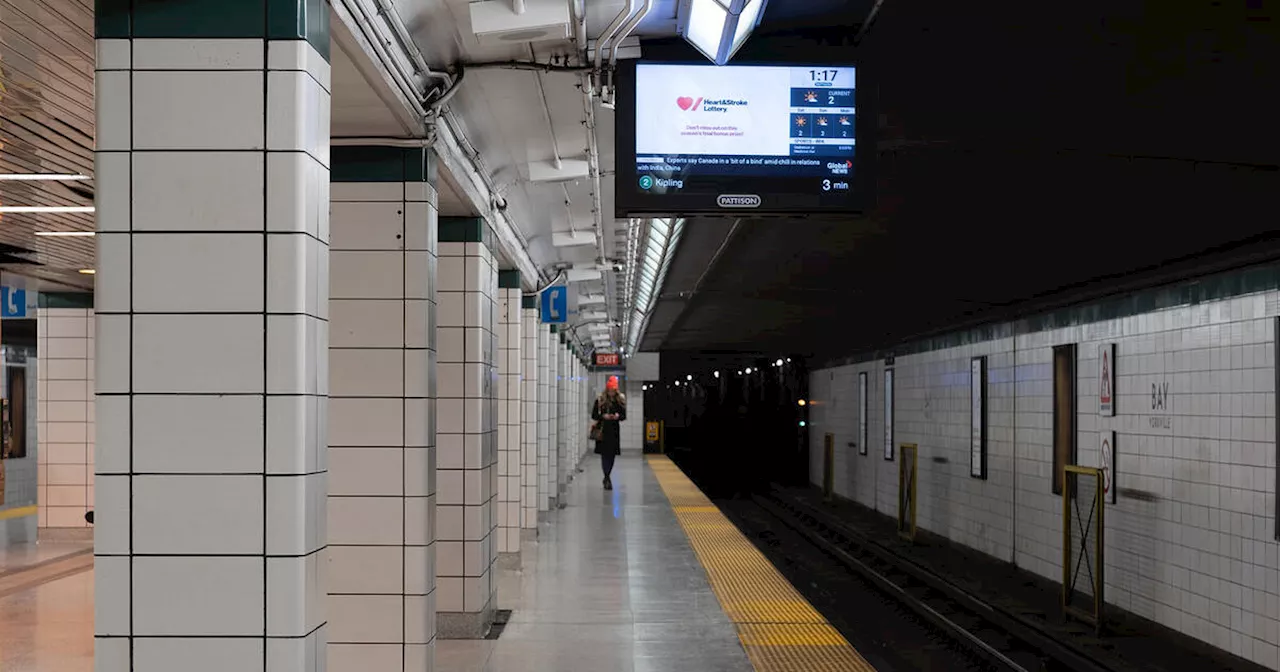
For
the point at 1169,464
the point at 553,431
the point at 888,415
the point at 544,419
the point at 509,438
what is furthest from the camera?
the point at 888,415

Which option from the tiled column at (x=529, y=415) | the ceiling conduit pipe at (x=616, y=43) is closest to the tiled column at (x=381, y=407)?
the ceiling conduit pipe at (x=616, y=43)

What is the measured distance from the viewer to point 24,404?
19.2 metres

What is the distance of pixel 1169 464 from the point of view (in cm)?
995

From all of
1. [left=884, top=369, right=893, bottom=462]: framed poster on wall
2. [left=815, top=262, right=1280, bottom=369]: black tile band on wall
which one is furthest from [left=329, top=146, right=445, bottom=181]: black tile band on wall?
[left=884, top=369, right=893, bottom=462]: framed poster on wall

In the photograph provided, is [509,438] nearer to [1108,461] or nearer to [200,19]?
[1108,461]

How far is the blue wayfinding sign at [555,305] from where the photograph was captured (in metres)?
14.4

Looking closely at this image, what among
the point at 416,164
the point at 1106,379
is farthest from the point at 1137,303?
the point at 416,164

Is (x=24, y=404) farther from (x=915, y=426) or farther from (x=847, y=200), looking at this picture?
(x=847, y=200)

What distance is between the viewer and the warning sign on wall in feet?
36.2

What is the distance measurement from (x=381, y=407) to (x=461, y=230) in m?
2.08

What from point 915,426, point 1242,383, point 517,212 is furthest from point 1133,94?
point 915,426

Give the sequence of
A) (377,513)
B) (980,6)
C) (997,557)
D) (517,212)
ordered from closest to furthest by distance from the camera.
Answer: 1. (980,6)
2. (377,513)
3. (517,212)
4. (997,557)

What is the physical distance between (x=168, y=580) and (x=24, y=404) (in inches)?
705

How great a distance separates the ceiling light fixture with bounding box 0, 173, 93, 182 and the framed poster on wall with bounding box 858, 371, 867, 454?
1677 centimetres
